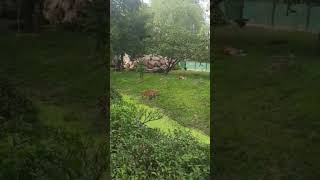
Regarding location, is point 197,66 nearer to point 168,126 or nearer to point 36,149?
point 168,126

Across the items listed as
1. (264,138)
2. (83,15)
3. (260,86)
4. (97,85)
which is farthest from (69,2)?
(264,138)

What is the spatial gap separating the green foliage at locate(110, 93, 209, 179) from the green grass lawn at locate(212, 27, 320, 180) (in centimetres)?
25

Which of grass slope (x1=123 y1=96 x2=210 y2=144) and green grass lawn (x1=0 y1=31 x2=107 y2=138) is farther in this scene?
grass slope (x1=123 y1=96 x2=210 y2=144)

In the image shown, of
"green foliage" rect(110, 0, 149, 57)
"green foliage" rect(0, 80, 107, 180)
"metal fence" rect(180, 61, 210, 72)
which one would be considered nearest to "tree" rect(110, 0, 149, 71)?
"green foliage" rect(110, 0, 149, 57)

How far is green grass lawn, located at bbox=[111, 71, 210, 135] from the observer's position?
3.87m

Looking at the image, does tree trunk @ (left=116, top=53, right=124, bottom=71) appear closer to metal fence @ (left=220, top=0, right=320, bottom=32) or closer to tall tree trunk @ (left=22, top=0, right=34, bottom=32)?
tall tree trunk @ (left=22, top=0, right=34, bottom=32)

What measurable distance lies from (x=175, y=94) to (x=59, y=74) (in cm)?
96

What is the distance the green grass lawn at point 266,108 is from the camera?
12.5 ft

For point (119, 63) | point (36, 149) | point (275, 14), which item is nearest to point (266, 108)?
point (275, 14)

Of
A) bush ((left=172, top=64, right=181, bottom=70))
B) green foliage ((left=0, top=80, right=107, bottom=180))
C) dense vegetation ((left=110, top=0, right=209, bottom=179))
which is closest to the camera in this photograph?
green foliage ((left=0, top=80, right=107, bottom=180))

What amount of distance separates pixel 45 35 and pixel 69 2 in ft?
1.09

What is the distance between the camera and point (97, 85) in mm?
3816

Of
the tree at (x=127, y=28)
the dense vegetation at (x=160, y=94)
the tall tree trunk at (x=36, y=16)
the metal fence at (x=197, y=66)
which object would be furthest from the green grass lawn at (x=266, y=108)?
the tall tree trunk at (x=36, y=16)

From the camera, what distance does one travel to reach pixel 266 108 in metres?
3.84
